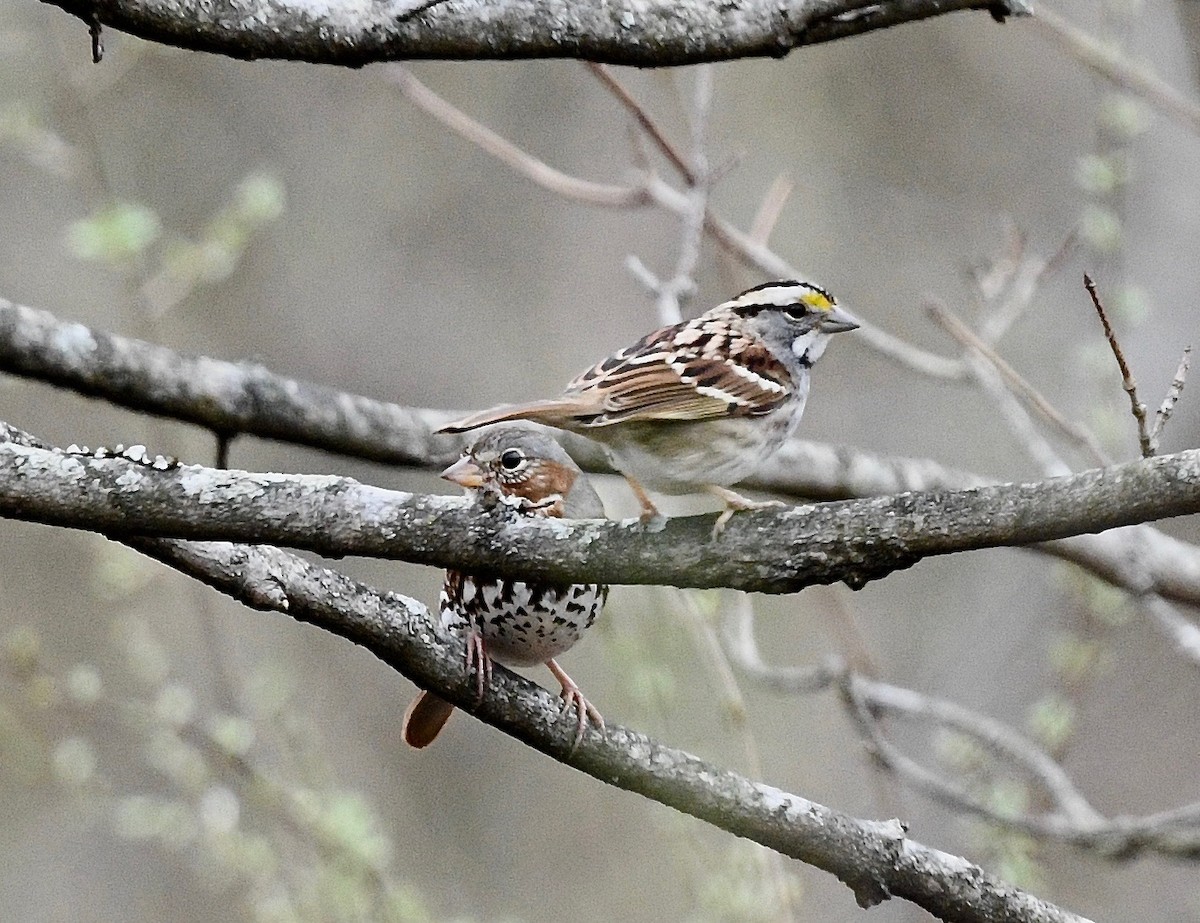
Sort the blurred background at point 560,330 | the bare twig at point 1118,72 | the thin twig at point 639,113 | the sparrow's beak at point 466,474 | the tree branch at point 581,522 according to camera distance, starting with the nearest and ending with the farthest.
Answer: the tree branch at point 581,522 < the sparrow's beak at point 466,474 < the thin twig at point 639,113 < the bare twig at point 1118,72 < the blurred background at point 560,330

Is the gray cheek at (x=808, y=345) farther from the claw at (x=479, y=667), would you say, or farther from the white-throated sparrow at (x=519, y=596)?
the claw at (x=479, y=667)

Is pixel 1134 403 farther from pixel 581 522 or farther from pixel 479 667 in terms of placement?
pixel 479 667

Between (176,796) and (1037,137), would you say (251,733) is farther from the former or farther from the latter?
(1037,137)

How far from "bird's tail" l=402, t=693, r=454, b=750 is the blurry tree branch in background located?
1.39 metres

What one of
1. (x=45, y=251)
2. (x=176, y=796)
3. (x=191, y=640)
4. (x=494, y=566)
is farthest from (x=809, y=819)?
(x=45, y=251)

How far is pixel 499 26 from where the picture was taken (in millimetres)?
2857

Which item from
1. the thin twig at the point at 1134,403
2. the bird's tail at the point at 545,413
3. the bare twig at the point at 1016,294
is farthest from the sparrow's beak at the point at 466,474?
the bare twig at the point at 1016,294

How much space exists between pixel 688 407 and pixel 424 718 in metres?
0.90

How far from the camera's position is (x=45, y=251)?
820cm

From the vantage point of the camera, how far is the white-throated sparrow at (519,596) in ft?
11.5

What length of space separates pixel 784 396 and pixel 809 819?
1058 mm

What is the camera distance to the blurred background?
733 cm

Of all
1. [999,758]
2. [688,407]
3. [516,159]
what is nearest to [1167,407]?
[688,407]

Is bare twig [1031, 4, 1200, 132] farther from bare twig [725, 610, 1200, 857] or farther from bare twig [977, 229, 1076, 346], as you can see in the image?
bare twig [725, 610, 1200, 857]
